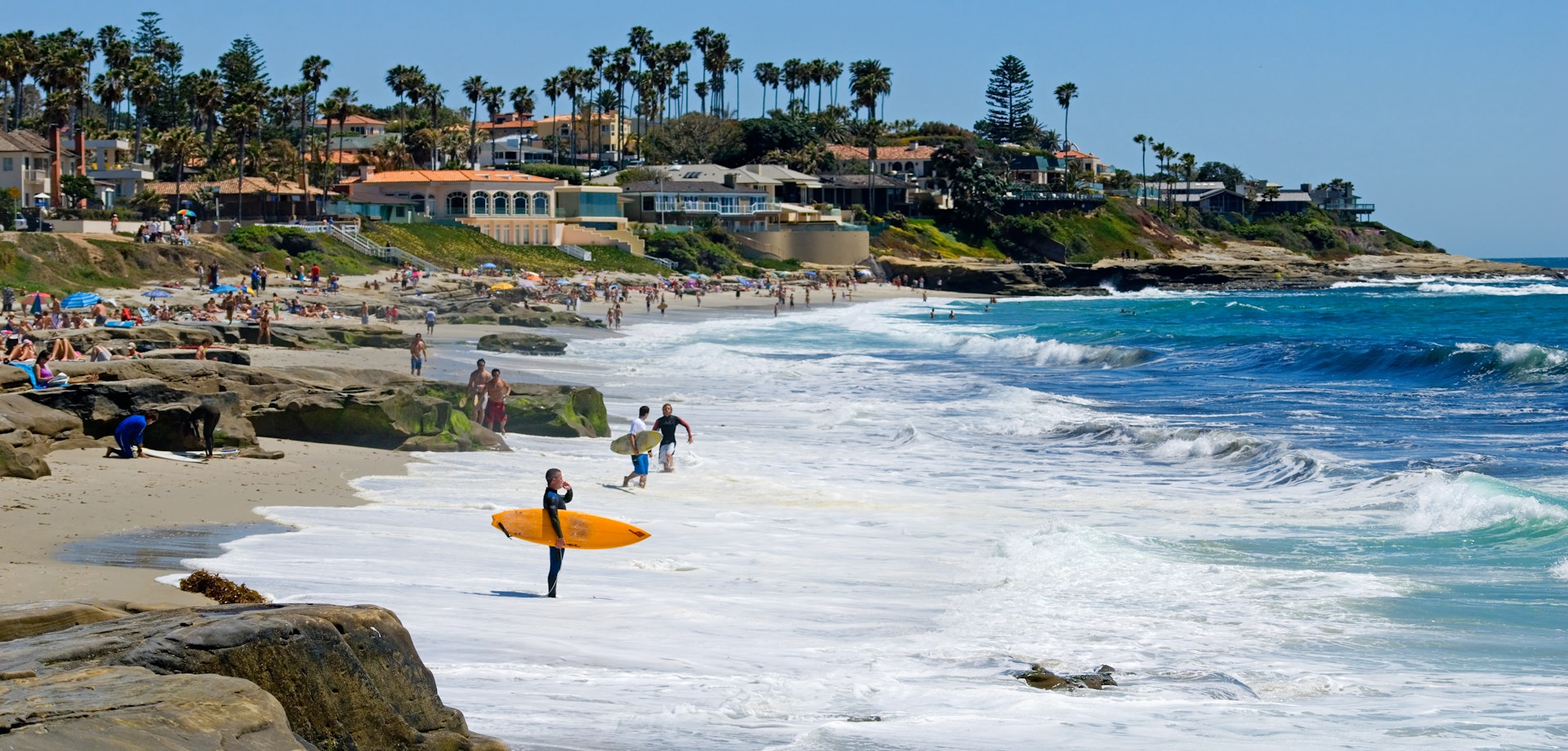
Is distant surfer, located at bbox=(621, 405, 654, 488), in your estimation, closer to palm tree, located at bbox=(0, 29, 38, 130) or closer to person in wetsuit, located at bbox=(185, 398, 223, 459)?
person in wetsuit, located at bbox=(185, 398, 223, 459)

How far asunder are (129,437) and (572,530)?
6.67 m

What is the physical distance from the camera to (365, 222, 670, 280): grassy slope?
73250mm

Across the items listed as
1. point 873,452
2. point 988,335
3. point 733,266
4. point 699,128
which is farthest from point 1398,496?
point 699,128

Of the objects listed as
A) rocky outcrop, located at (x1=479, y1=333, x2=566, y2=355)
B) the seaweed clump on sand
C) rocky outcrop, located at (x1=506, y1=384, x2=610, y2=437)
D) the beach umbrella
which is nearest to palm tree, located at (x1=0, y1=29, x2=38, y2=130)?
the beach umbrella

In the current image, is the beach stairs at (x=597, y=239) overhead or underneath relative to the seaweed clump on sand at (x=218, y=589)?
overhead

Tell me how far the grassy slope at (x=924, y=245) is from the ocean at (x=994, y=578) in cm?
7426

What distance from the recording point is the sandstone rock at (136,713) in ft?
18.5

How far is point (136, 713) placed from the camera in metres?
5.90

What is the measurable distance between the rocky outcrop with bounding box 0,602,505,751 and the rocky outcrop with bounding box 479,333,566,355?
31.1 m

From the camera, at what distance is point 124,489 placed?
14.8m

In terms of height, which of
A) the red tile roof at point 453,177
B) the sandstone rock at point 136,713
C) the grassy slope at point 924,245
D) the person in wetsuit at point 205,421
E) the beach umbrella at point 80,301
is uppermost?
the red tile roof at point 453,177

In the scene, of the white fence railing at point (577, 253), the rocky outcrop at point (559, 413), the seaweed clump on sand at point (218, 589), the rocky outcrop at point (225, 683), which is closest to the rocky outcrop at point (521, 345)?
the rocky outcrop at point (559, 413)

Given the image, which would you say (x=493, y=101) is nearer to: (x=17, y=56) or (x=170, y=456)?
(x=17, y=56)

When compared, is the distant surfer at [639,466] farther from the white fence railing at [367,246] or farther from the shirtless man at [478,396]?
the white fence railing at [367,246]
